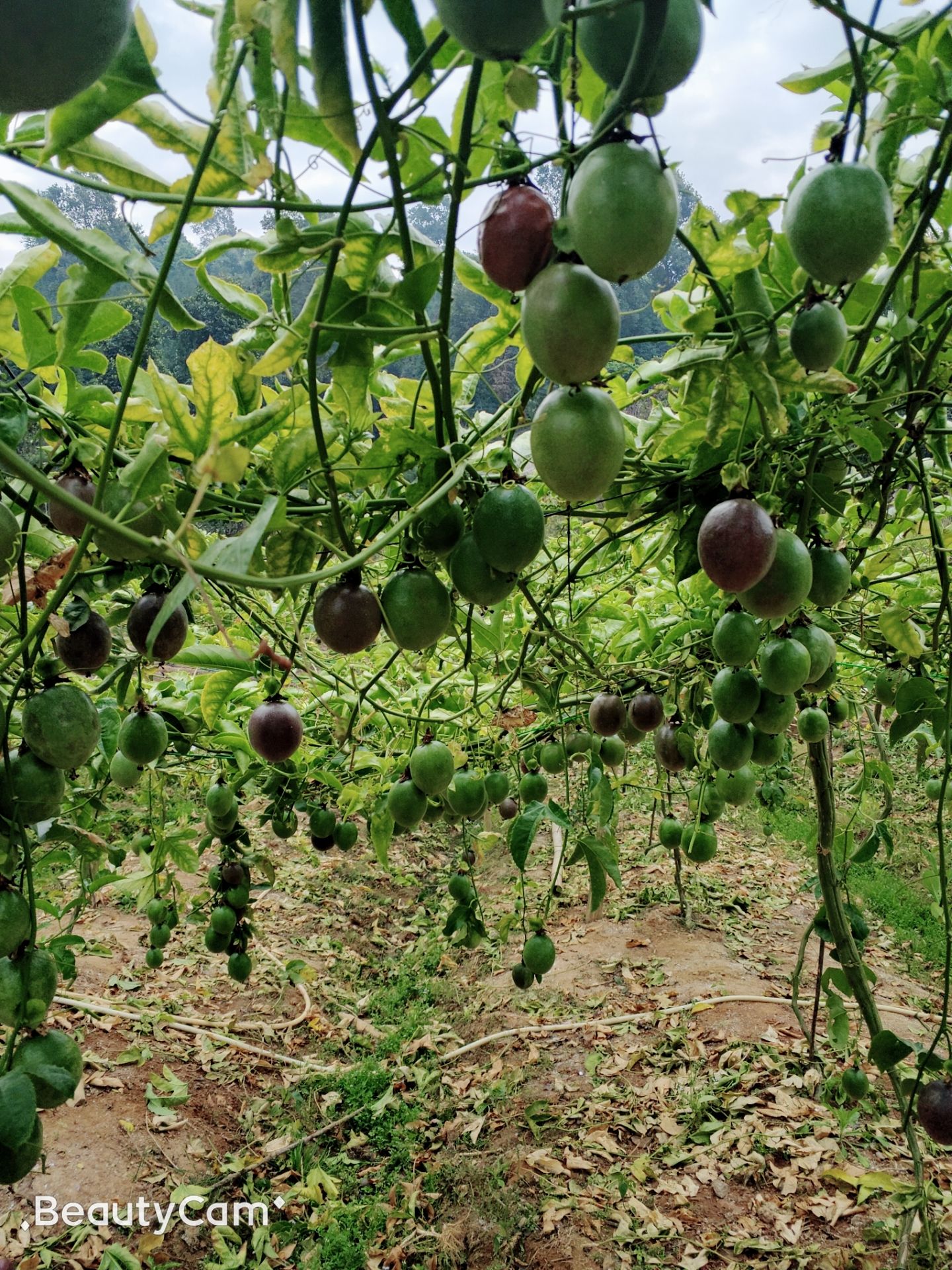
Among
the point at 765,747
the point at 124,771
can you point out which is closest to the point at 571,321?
the point at 765,747

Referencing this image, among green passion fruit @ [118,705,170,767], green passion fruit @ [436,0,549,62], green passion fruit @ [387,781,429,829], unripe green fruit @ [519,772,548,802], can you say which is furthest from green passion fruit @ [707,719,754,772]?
green passion fruit @ [436,0,549,62]

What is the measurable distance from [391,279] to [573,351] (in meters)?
0.32

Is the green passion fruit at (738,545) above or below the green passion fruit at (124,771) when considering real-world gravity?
above

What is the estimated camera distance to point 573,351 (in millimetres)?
606

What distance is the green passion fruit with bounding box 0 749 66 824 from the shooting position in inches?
39.4

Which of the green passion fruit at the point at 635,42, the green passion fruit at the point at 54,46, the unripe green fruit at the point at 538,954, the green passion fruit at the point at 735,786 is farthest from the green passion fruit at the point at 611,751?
the green passion fruit at the point at 54,46

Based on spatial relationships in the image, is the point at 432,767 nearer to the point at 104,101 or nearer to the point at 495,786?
the point at 495,786

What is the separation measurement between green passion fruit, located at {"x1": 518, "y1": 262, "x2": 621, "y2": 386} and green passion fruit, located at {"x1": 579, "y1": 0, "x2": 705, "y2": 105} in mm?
130

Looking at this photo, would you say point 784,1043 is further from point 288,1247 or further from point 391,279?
point 391,279

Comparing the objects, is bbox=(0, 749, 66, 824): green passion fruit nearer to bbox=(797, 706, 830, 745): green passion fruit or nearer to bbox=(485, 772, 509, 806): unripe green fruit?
bbox=(485, 772, 509, 806): unripe green fruit

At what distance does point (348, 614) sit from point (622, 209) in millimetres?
509

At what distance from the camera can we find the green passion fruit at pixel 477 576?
2.89ft

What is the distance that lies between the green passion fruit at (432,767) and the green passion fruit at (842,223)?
1.18 m

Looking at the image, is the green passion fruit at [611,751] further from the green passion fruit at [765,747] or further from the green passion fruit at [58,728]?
the green passion fruit at [58,728]
